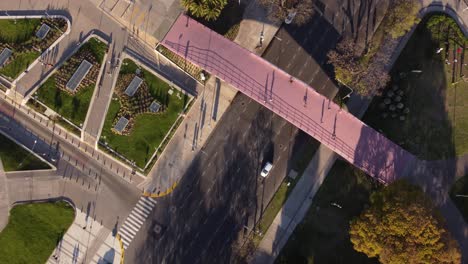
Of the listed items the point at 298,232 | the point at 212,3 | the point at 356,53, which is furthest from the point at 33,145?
the point at 356,53

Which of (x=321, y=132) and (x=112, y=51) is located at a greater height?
(x=321, y=132)

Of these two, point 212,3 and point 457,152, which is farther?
point 457,152

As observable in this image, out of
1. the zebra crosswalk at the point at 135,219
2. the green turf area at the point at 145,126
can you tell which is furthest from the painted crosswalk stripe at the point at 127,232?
the green turf area at the point at 145,126

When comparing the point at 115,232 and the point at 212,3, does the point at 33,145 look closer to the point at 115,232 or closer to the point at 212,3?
the point at 115,232

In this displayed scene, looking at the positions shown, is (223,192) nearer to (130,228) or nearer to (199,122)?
(199,122)

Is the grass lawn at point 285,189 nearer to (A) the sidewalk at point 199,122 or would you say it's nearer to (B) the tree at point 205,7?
(A) the sidewalk at point 199,122

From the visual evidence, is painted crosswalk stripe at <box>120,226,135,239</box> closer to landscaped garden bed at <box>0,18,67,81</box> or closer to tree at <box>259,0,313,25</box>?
landscaped garden bed at <box>0,18,67,81</box>
